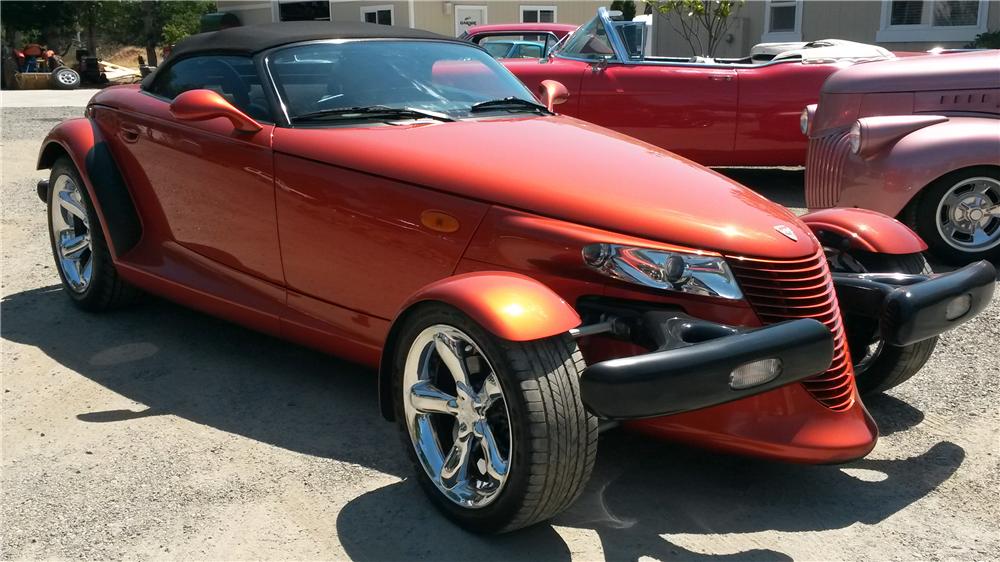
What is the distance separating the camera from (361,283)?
A: 3.59 m

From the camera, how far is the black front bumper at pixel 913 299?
3.12m

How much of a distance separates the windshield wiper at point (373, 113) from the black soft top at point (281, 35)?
50cm

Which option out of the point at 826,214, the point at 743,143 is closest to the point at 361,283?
the point at 826,214

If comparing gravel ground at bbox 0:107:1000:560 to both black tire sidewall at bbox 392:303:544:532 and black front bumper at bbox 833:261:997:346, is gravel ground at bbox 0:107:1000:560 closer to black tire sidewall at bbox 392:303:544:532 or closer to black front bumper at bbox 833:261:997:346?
black tire sidewall at bbox 392:303:544:532

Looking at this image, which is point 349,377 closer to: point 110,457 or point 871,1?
point 110,457

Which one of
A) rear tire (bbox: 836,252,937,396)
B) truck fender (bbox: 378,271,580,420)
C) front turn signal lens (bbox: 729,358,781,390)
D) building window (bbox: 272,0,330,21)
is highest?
building window (bbox: 272,0,330,21)

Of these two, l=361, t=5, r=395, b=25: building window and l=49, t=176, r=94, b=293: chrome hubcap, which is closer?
l=49, t=176, r=94, b=293: chrome hubcap

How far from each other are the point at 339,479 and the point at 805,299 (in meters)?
1.69

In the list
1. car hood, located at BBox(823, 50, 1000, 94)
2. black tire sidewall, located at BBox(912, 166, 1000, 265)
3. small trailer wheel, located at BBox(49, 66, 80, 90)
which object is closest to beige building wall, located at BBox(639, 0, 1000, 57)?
car hood, located at BBox(823, 50, 1000, 94)

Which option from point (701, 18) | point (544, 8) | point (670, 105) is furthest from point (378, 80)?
point (544, 8)

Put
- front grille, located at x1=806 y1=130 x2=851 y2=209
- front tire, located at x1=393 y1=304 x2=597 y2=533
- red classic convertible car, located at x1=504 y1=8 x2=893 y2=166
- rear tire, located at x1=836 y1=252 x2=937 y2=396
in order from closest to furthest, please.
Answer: front tire, located at x1=393 y1=304 x2=597 y2=533 → rear tire, located at x1=836 y1=252 x2=937 y2=396 → front grille, located at x1=806 y1=130 x2=851 y2=209 → red classic convertible car, located at x1=504 y1=8 x2=893 y2=166

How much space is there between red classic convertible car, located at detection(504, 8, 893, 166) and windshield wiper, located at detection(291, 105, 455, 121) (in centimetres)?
489

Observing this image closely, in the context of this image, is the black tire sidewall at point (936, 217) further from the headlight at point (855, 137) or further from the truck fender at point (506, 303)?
the truck fender at point (506, 303)

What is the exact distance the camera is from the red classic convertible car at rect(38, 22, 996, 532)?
106 inches
